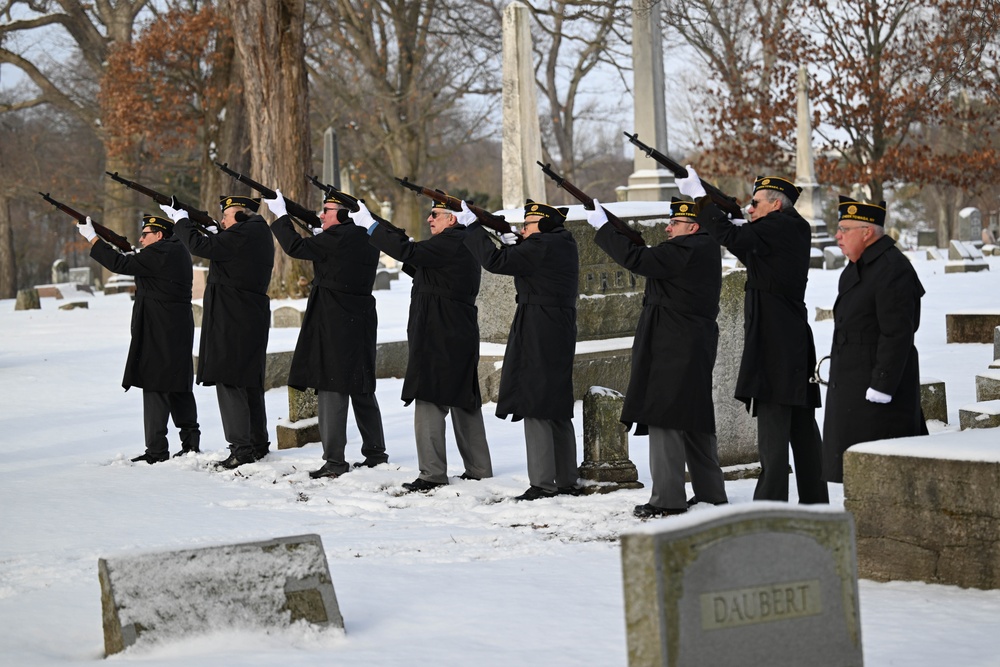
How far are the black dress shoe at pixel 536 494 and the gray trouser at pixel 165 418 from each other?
341cm

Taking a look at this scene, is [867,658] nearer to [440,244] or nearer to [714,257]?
[714,257]

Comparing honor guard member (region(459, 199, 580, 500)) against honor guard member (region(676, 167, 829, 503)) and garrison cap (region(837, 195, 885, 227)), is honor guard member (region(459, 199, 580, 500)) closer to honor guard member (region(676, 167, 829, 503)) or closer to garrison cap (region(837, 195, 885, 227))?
honor guard member (region(676, 167, 829, 503))

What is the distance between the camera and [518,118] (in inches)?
562

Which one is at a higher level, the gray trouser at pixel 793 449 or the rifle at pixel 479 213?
the rifle at pixel 479 213

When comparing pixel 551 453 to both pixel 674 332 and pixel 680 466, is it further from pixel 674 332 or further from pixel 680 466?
pixel 674 332

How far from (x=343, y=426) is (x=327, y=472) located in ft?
1.15

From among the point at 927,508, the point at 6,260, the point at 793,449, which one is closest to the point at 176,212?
the point at 793,449

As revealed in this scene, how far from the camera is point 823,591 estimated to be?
→ 4215 mm

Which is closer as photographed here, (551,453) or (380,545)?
(380,545)

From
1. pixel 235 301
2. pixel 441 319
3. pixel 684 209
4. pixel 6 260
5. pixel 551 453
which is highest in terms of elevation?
pixel 6 260

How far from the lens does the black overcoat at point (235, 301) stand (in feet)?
33.6

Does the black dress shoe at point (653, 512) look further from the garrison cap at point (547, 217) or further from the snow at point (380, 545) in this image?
the garrison cap at point (547, 217)

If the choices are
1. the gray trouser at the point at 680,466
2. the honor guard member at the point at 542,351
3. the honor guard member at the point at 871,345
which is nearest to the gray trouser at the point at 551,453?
the honor guard member at the point at 542,351

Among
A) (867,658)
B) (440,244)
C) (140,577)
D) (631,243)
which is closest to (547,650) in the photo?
(867,658)
